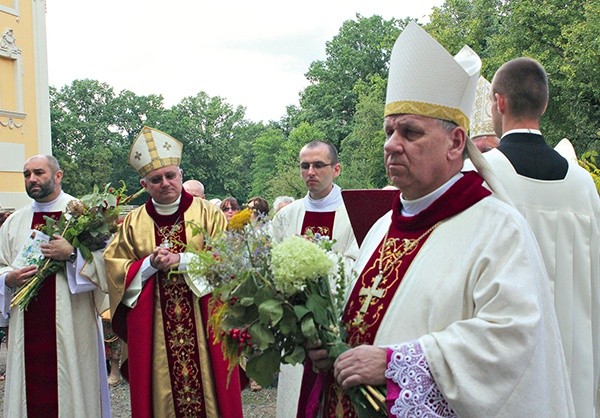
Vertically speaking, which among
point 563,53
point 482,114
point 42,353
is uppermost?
point 563,53

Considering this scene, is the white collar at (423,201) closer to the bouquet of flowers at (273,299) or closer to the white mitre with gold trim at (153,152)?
the bouquet of flowers at (273,299)

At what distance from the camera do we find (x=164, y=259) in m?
4.96

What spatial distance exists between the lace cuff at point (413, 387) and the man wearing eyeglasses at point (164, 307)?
297 cm

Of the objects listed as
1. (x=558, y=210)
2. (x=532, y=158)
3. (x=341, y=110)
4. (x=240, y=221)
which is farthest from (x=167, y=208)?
(x=341, y=110)

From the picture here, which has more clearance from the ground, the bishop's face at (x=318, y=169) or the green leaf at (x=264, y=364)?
the bishop's face at (x=318, y=169)

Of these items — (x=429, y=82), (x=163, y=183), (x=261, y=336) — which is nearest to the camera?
(x=261, y=336)

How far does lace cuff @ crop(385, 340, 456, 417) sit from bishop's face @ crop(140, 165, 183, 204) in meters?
3.45

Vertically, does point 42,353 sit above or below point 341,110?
below

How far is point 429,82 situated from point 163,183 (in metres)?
3.21

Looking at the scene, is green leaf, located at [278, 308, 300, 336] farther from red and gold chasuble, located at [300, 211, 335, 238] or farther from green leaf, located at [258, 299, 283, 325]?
red and gold chasuble, located at [300, 211, 335, 238]

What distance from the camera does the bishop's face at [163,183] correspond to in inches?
212

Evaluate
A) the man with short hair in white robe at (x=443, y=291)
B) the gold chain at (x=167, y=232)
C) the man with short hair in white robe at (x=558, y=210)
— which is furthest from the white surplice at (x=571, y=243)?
the gold chain at (x=167, y=232)

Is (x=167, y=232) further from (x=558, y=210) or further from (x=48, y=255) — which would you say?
(x=558, y=210)

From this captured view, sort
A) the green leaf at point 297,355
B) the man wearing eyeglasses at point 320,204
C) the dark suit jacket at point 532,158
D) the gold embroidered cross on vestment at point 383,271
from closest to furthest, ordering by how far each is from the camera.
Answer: the green leaf at point 297,355 < the gold embroidered cross on vestment at point 383,271 < the dark suit jacket at point 532,158 < the man wearing eyeglasses at point 320,204
